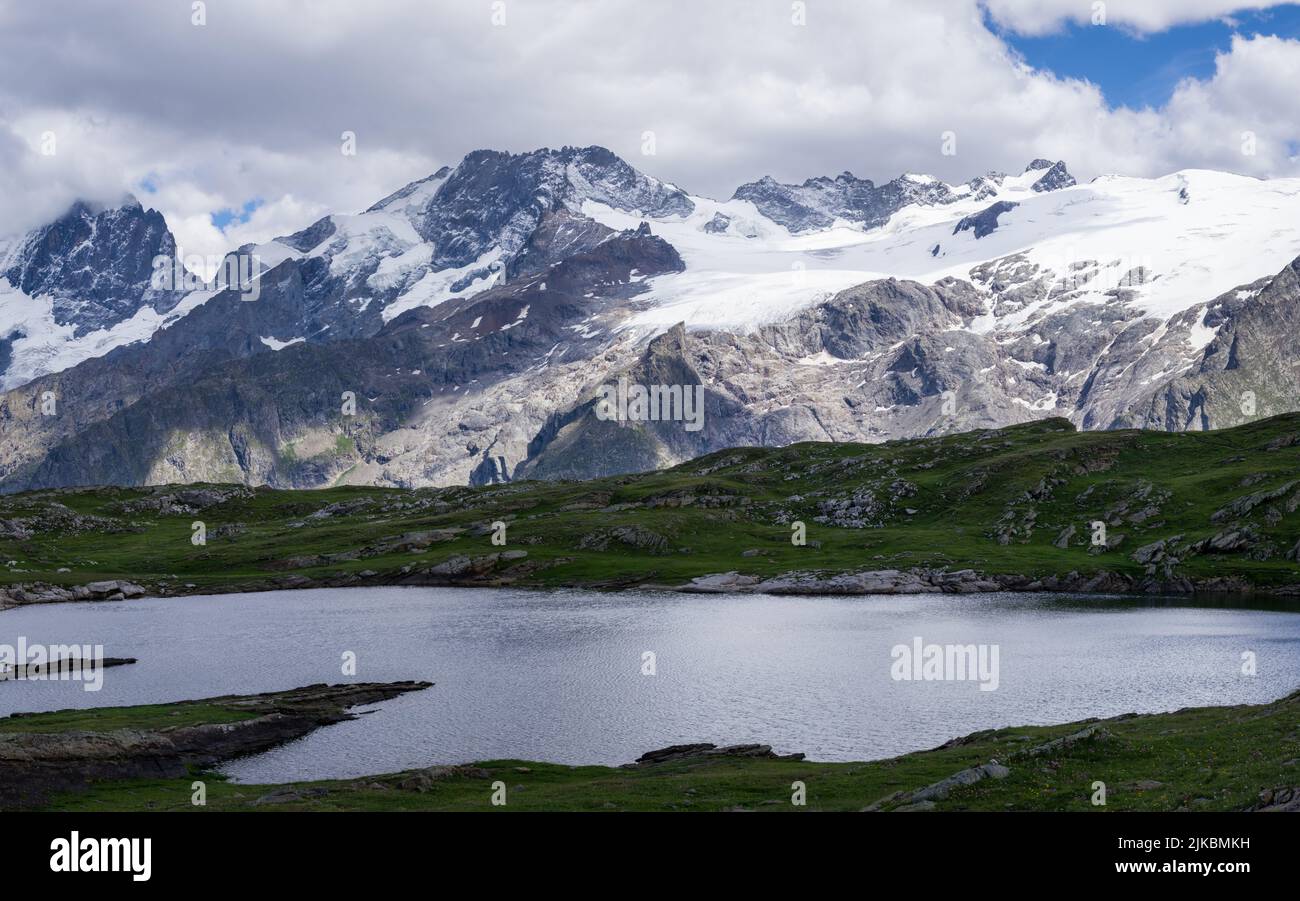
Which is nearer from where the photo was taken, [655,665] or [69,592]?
[655,665]

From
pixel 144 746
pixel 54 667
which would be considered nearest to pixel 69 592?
pixel 54 667

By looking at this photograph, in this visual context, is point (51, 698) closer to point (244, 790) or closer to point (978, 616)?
point (244, 790)

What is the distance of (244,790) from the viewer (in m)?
61.4

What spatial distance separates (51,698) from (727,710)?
54876 mm

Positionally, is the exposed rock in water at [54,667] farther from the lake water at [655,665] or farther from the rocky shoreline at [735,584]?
the rocky shoreline at [735,584]

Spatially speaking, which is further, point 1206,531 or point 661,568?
point 661,568

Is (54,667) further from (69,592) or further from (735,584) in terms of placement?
(735,584)

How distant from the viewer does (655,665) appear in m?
109
